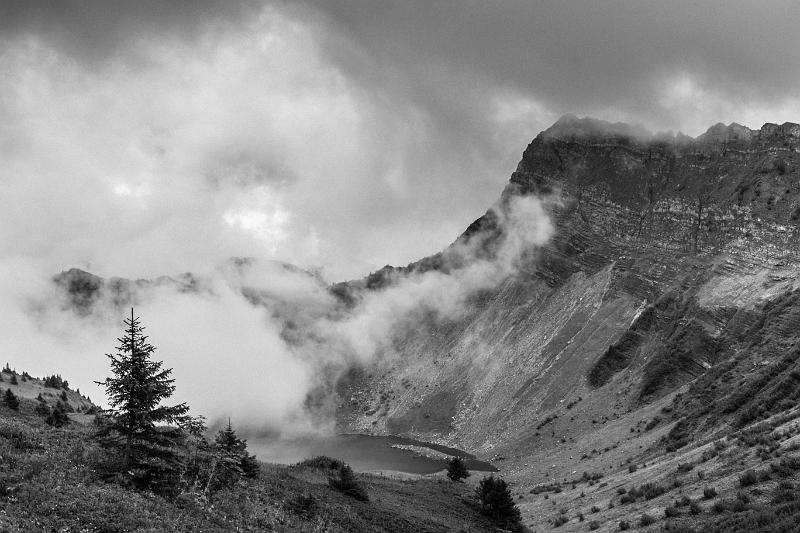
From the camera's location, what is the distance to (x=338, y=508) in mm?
34719

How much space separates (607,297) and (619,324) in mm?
7933

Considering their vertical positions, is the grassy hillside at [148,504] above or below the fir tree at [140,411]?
below

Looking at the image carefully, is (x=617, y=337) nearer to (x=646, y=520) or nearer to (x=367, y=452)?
(x=367, y=452)

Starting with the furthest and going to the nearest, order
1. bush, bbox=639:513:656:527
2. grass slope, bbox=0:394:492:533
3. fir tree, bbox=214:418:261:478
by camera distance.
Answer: fir tree, bbox=214:418:261:478 → bush, bbox=639:513:656:527 → grass slope, bbox=0:394:492:533

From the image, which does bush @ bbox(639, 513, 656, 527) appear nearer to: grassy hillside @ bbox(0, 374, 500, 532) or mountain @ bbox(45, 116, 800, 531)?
mountain @ bbox(45, 116, 800, 531)

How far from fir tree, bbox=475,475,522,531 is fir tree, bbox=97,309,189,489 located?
85.5 feet

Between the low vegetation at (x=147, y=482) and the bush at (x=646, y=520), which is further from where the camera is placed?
the bush at (x=646, y=520)

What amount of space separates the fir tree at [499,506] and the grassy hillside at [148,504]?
1.44 metres

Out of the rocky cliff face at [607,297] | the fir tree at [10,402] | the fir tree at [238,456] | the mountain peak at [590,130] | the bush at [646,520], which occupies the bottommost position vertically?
the bush at [646,520]

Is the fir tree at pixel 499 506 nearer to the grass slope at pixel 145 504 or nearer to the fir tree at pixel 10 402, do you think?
the grass slope at pixel 145 504

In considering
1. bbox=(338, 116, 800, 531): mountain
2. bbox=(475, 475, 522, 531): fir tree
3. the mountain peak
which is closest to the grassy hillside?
bbox=(475, 475, 522, 531): fir tree

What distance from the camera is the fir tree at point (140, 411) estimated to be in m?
24.4

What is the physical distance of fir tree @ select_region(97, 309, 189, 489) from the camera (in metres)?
24.4

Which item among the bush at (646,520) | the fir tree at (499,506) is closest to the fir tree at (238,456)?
the fir tree at (499,506)
